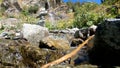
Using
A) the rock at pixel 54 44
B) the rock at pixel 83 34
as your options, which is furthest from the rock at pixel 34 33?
the rock at pixel 54 44

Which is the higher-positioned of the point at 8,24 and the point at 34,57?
the point at 34,57

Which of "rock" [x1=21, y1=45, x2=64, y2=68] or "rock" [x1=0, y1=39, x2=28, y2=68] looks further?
"rock" [x1=21, y1=45, x2=64, y2=68]

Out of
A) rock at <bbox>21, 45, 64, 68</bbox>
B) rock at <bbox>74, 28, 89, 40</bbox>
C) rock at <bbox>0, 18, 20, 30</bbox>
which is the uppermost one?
rock at <bbox>21, 45, 64, 68</bbox>

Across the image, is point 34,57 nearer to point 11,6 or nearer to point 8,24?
point 8,24

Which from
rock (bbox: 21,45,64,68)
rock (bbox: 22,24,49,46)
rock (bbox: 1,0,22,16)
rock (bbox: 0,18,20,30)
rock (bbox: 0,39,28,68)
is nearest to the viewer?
rock (bbox: 0,39,28,68)

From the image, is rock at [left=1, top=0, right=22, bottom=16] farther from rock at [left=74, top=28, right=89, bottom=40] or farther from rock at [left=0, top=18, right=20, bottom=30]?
rock at [left=74, top=28, right=89, bottom=40]

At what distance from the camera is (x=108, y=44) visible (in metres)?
6.18

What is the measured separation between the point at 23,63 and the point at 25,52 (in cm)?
62

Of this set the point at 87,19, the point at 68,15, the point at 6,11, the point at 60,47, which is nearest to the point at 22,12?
the point at 6,11

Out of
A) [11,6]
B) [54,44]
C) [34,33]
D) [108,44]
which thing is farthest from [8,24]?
[108,44]

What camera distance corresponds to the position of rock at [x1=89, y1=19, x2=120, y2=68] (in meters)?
6.01

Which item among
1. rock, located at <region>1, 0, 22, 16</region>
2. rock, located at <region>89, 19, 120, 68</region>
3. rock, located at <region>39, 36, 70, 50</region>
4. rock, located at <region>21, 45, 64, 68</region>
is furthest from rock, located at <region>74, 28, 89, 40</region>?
rock, located at <region>1, 0, 22, 16</region>

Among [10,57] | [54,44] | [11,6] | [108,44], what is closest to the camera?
[108,44]

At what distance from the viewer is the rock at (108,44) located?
6.01 meters
